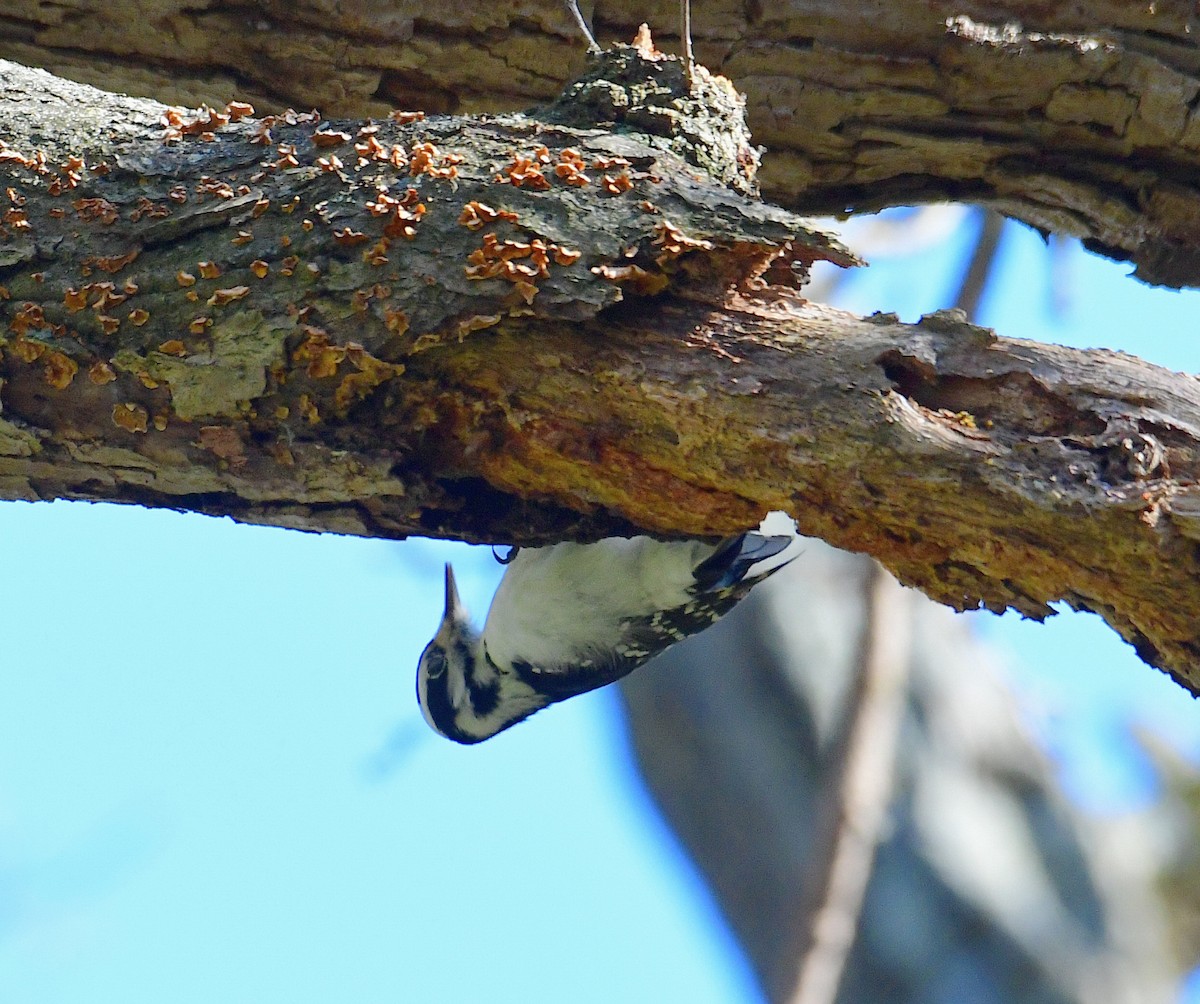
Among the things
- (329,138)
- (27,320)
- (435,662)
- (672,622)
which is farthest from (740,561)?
(27,320)

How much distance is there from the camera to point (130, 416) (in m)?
1.75

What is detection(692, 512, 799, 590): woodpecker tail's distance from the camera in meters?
2.80

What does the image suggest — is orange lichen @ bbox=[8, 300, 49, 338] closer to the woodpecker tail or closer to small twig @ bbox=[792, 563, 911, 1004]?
the woodpecker tail

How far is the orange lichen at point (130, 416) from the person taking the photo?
1747 millimetres

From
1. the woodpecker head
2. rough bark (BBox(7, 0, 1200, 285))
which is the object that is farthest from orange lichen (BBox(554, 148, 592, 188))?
the woodpecker head

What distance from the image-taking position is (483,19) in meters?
2.52

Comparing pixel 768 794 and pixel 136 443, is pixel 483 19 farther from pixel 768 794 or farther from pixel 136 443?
pixel 768 794

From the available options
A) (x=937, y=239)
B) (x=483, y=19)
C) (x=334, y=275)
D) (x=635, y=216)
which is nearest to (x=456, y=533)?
(x=334, y=275)

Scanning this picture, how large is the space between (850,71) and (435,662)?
2005 mm

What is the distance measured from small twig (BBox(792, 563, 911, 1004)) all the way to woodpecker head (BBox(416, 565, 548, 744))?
84 centimetres

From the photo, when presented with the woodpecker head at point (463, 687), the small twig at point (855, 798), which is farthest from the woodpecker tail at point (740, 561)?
the woodpecker head at point (463, 687)

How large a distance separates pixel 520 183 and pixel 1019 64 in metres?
1.26

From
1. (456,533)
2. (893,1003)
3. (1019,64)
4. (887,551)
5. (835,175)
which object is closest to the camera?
(887,551)

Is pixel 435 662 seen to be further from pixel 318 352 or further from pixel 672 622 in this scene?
pixel 318 352
